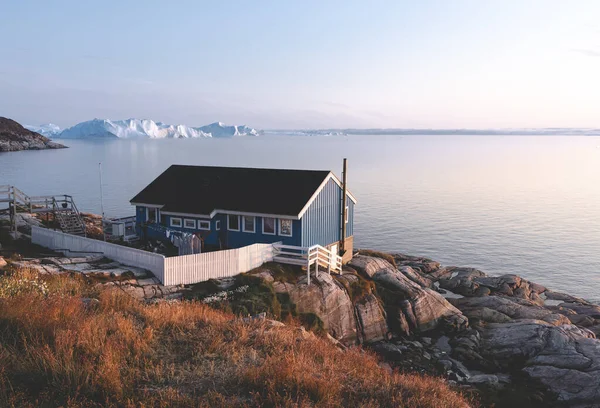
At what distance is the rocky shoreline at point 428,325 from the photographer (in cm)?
2162

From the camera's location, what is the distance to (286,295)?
24.1 meters

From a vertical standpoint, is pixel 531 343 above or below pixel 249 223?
below

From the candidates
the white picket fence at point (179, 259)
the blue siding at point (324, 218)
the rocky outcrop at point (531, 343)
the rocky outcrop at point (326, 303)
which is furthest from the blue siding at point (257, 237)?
the rocky outcrop at point (531, 343)

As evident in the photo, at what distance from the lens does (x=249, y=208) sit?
29.4m

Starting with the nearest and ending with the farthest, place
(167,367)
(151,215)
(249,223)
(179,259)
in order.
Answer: (167,367) → (179,259) → (249,223) → (151,215)

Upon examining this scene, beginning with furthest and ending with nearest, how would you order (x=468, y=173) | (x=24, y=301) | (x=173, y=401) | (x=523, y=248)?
(x=468, y=173) < (x=523, y=248) < (x=24, y=301) < (x=173, y=401)

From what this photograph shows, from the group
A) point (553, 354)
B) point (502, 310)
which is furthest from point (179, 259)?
point (502, 310)

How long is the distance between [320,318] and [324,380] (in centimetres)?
1406

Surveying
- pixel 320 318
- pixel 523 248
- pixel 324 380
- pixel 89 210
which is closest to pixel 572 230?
pixel 523 248

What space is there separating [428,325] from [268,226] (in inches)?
440

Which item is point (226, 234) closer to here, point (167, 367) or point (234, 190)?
point (234, 190)

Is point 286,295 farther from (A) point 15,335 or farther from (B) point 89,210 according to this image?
(B) point 89,210

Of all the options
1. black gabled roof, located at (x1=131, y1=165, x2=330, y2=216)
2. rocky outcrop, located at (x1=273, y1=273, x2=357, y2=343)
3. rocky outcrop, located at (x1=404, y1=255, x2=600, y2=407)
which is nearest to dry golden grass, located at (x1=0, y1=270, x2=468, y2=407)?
rocky outcrop, located at (x1=273, y1=273, x2=357, y2=343)

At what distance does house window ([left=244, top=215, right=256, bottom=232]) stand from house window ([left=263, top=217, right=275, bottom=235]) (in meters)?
0.75
